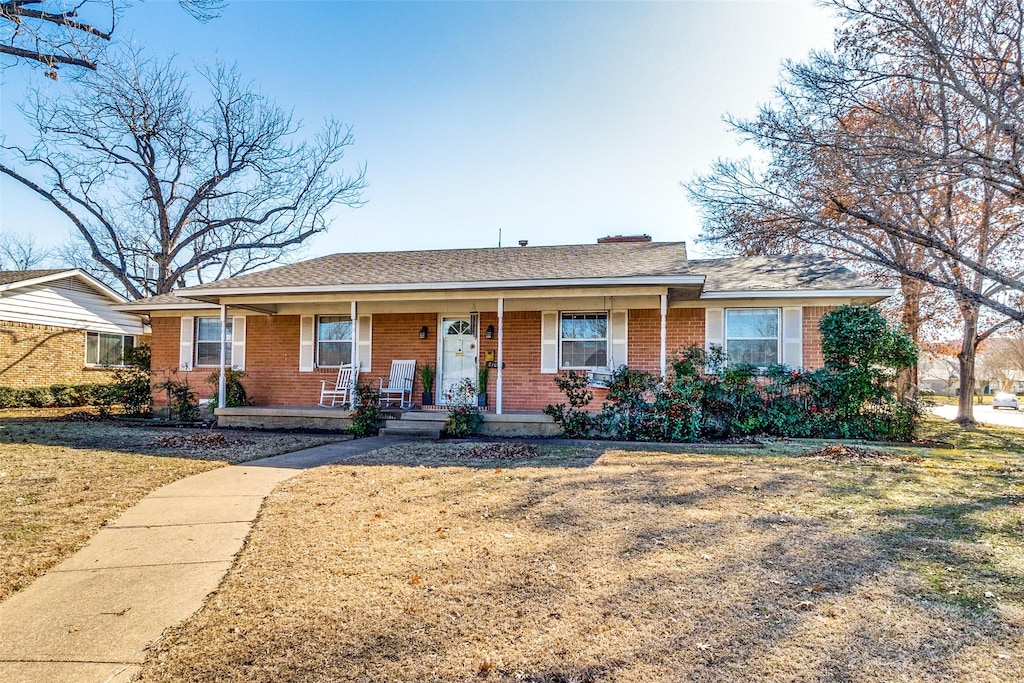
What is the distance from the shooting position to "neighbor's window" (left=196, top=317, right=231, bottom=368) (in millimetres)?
15078

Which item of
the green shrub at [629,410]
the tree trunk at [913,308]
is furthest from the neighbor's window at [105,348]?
the tree trunk at [913,308]

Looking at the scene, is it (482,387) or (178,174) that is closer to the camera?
(482,387)

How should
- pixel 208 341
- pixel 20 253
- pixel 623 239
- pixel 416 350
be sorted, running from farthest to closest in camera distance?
A: pixel 20 253 < pixel 623 239 < pixel 208 341 < pixel 416 350

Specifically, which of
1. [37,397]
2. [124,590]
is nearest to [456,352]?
[124,590]

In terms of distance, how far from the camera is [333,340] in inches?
553

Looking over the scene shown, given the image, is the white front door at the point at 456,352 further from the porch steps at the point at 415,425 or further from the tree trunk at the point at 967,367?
the tree trunk at the point at 967,367

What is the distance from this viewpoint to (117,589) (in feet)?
11.6

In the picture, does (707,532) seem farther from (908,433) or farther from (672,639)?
(908,433)

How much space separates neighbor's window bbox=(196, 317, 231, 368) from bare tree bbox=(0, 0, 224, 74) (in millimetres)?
9276

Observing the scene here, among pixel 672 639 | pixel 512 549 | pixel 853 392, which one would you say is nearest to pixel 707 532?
pixel 512 549

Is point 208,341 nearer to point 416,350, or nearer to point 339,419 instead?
point 339,419

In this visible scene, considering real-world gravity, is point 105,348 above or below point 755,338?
below

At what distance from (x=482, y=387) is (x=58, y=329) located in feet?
49.4

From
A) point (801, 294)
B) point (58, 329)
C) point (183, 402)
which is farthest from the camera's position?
point (58, 329)
